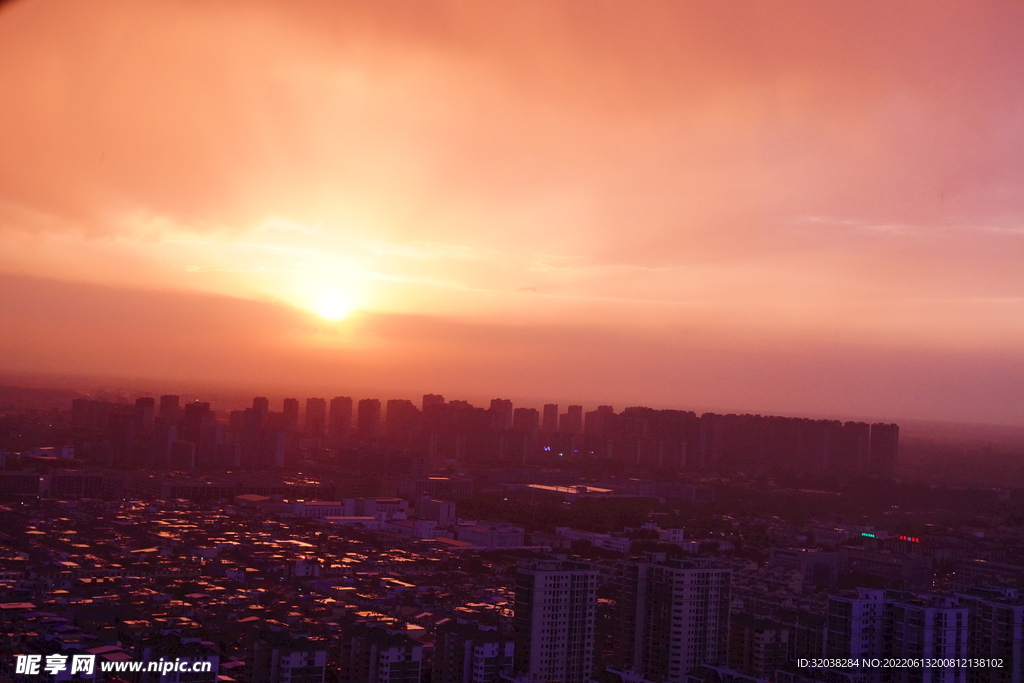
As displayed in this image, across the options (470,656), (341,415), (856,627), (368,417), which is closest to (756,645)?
(856,627)

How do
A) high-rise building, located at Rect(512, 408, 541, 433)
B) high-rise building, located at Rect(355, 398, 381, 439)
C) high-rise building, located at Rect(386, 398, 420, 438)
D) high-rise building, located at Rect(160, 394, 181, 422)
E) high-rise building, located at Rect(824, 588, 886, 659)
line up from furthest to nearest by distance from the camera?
high-rise building, located at Rect(355, 398, 381, 439)
high-rise building, located at Rect(386, 398, 420, 438)
high-rise building, located at Rect(512, 408, 541, 433)
high-rise building, located at Rect(160, 394, 181, 422)
high-rise building, located at Rect(824, 588, 886, 659)

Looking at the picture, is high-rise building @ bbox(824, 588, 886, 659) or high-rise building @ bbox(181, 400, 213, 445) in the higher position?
high-rise building @ bbox(181, 400, 213, 445)

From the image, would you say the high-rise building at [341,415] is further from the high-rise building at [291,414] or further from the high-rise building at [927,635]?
the high-rise building at [927,635]

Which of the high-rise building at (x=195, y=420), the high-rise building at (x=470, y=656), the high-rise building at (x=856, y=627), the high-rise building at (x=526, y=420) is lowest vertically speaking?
the high-rise building at (x=470, y=656)

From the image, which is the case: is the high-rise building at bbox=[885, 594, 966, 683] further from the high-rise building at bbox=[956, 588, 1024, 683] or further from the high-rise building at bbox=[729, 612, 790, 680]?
the high-rise building at bbox=[729, 612, 790, 680]

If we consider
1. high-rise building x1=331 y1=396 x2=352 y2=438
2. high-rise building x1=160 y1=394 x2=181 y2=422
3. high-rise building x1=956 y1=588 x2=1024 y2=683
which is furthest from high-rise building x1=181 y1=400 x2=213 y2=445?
high-rise building x1=956 y1=588 x2=1024 y2=683

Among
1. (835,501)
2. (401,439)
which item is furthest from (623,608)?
(401,439)

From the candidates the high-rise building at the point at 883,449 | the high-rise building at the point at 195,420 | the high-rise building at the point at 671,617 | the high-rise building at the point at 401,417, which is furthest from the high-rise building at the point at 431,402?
the high-rise building at the point at 671,617
